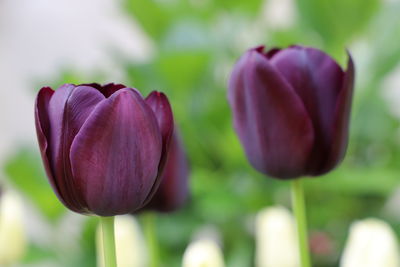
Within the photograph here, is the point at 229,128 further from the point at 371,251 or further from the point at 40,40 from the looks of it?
the point at 40,40

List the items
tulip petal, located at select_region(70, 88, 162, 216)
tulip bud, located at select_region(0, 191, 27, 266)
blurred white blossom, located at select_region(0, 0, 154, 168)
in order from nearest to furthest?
tulip petal, located at select_region(70, 88, 162, 216), tulip bud, located at select_region(0, 191, 27, 266), blurred white blossom, located at select_region(0, 0, 154, 168)

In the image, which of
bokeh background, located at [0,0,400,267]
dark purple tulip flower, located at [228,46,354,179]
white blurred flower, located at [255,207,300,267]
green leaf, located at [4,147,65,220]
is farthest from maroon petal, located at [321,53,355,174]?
green leaf, located at [4,147,65,220]

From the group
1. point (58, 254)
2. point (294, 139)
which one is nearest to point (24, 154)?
point (58, 254)

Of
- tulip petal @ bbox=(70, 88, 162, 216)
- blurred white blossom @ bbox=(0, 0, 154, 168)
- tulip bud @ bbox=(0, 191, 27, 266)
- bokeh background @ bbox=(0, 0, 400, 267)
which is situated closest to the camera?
→ tulip petal @ bbox=(70, 88, 162, 216)

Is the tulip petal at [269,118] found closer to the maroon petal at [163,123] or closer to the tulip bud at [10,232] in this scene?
the maroon petal at [163,123]

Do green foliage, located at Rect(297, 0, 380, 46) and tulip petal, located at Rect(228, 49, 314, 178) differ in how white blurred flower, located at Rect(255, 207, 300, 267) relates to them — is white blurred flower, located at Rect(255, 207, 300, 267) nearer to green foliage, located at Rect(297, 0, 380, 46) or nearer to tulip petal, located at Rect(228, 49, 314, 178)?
tulip petal, located at Rect(228, 49, 314, 178)

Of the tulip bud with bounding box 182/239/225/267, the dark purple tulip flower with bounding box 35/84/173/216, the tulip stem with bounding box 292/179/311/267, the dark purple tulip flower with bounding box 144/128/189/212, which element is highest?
the dark purple tulip flower with bounding box 35/84/173/216

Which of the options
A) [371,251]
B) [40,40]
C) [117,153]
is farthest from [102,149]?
[40,40]

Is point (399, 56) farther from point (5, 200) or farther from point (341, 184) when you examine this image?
point (5, 200)

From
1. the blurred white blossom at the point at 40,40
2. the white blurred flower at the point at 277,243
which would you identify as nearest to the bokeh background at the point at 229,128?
the white blurred flower at the point at 277,243
